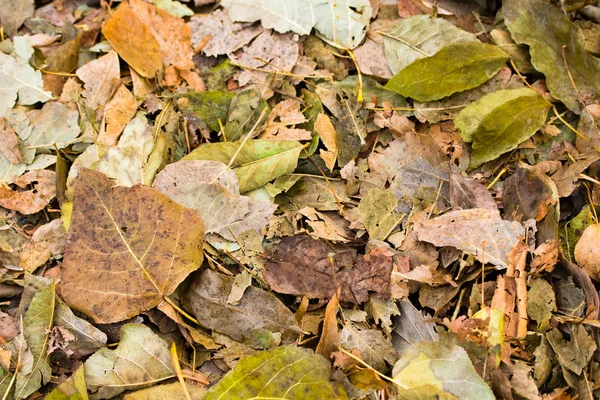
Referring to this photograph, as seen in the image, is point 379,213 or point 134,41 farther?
point 134,41

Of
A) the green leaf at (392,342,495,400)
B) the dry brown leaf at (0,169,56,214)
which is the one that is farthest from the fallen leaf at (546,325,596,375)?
the dry brown leaf at (0,169,56,214)

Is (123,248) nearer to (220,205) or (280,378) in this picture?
(220,205)

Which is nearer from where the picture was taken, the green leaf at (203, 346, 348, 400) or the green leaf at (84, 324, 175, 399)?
the green leaf at (203, 346, 348, 400)

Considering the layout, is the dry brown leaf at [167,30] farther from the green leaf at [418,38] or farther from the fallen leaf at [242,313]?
the fallen leaf at [242,313]

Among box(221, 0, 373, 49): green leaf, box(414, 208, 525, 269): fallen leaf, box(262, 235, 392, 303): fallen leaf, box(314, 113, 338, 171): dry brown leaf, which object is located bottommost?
box(262, 235, 392, 303): fallen leaf

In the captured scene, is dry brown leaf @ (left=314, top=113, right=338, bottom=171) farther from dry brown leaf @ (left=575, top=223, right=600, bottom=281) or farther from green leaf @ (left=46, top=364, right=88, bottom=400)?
green leaf @ (left=46, top=364, right=88, bottom=400)

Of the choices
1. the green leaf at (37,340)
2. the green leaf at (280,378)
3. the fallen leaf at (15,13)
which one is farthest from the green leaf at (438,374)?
the fallen leaf at (15,13)

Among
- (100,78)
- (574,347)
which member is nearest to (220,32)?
(100,78)

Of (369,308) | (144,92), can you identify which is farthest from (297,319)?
(144,92)
